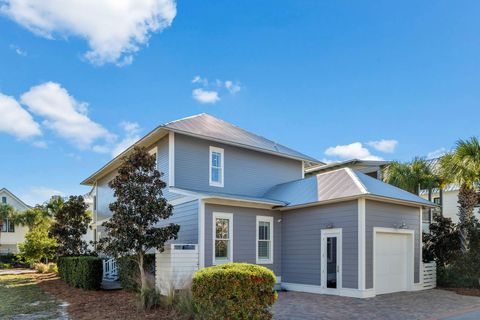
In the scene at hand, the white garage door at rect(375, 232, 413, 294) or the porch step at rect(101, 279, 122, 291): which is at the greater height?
the white garage door at rect(375, 232, 413, 294)

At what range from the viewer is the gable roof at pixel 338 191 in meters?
13.9

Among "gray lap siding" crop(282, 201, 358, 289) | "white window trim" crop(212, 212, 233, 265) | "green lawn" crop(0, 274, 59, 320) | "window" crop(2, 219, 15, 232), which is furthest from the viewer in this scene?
"window" crop(2, 219, 15, 232)

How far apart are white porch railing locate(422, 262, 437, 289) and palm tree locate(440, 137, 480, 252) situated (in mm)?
1475

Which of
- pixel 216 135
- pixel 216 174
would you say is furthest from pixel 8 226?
pixel 216 135

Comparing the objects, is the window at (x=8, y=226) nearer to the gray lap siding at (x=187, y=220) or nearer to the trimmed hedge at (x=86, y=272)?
the trimmed hedge at (x=86, y=272)

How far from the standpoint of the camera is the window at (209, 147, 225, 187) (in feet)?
55.4

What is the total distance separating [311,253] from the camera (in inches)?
588

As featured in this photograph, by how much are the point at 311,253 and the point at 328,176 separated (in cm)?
343

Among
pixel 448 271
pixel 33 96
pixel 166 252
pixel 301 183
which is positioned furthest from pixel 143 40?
pixel 448 271

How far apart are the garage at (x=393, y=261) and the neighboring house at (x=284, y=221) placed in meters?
0.04

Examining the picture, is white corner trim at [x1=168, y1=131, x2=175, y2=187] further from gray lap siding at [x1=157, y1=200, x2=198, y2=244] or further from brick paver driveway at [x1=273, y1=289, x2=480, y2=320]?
brick paver driveway at [x1=273, y1=289, x2=480, y2=320]

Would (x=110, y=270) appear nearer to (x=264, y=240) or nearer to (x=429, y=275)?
(x=264, y=240)

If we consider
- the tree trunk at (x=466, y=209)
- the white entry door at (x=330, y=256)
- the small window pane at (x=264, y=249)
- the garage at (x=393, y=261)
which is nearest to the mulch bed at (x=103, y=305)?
the small window pane at (x=264, y=249)

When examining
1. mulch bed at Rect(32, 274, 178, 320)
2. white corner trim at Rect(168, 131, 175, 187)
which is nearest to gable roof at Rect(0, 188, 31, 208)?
mulch bed at Rect(32, 274, 178, 320)
